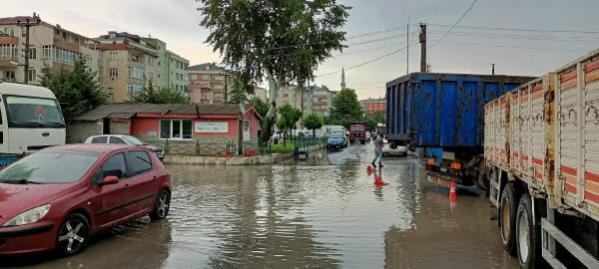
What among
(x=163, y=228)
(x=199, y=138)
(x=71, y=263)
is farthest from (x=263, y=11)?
(x=71, y=263)

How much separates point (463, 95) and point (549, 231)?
29.1 ft

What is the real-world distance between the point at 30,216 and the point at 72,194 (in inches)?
25.4

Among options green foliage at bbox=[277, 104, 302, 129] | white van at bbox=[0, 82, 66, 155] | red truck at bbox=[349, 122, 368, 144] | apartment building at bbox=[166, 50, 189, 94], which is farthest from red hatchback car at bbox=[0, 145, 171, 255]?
apartment building at bbox=[166, 50, 189, 94]

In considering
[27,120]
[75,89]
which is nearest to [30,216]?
[27,120]

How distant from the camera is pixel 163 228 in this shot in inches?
341

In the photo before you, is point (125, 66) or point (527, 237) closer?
point (527, 237)

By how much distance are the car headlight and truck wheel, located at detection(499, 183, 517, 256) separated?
5.95 meters

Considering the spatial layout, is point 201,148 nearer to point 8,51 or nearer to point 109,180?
point 109,180

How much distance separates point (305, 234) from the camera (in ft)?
27.3

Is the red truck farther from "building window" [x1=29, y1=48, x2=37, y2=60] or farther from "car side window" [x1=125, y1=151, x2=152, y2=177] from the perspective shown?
"car side window" [x1=125, y1=151, x2=152, y2=177]

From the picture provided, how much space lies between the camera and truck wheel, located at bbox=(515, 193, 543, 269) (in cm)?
535

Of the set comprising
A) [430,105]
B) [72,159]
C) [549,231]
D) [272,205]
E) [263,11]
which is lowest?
[272,205]

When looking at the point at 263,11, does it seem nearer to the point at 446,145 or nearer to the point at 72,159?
the point at 446,145

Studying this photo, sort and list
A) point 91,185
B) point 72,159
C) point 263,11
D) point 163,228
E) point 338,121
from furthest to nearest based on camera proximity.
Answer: point 338,121
point 263,11
point 163,228
point 72,159
point 91,185
